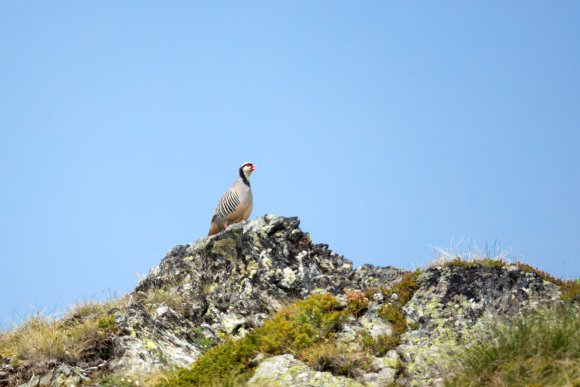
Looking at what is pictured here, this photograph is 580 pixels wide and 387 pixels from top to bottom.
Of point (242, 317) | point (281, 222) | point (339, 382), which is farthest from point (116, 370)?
point (281, 222)

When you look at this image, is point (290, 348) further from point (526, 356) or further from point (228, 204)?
point (228, 204)

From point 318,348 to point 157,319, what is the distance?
464 centimetres

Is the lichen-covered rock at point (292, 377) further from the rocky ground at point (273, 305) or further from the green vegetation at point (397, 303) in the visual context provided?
the green vegetation at point (397, 303)

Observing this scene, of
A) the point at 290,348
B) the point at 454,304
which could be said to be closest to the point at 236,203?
the point at 454,304

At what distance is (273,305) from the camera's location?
1499 centimetres

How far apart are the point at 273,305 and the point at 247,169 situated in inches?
279

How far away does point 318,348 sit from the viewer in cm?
1018

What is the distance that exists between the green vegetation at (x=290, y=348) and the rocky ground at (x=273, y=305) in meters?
0.17

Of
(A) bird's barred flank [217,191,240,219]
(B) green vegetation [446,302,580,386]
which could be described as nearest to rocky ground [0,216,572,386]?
(B) green vegetation [446,302,580,386]

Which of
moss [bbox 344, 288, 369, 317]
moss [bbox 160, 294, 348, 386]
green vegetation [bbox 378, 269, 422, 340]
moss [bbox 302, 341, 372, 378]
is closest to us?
moss [bbox 302, 341, 372, 378]

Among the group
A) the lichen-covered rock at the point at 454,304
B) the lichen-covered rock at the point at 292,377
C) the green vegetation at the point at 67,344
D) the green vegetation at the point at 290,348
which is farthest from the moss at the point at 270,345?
the green vegetation at the point at 67,344

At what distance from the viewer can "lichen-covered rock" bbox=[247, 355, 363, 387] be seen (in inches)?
379

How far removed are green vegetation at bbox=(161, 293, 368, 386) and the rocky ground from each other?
0.17 meters

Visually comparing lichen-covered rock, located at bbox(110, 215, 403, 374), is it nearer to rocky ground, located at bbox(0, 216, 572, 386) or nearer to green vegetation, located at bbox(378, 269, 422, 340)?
rocky ground, located at bbox(0, 216, 572, 386)
